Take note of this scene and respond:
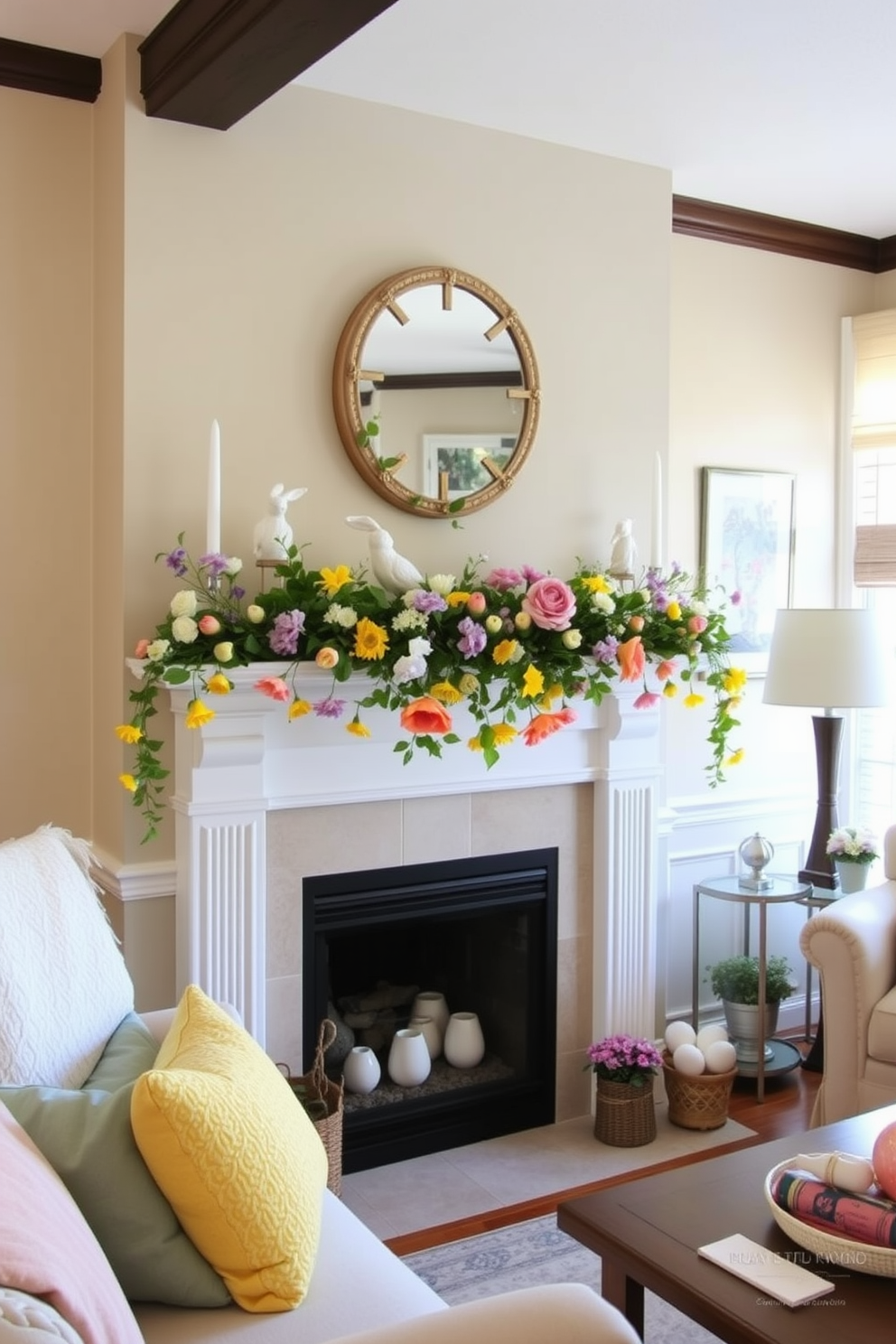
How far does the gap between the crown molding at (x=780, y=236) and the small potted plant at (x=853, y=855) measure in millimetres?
1956

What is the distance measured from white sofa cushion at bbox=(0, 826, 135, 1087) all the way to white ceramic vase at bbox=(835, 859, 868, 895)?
2421 millimetres

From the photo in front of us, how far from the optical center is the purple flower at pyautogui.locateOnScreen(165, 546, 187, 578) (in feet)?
8.89

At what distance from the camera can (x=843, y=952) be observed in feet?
10.1

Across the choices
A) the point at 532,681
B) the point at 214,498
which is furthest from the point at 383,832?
the point at 214,498

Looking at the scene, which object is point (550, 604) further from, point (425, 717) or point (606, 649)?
point (425, 717)

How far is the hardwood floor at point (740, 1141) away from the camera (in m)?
2.80

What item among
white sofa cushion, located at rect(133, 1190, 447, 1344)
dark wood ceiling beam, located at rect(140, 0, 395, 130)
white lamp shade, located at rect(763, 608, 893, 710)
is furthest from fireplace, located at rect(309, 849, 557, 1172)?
dark wood ceiling beam, located at rect(140, 0, 395, 130)

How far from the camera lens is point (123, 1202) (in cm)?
154

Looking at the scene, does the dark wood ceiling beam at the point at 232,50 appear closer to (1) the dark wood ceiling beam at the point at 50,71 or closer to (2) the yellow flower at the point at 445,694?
(1) the dark wood ceiling beam at the point at 50,71

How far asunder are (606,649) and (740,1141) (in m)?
1.41

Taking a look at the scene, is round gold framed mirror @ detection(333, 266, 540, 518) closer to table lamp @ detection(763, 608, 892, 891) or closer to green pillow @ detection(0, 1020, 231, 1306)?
table lamp @ detection(763, 608, 892, 891)

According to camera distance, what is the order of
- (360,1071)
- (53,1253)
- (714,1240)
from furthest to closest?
1. (360,1071)
2. (714,1240)
3. (53,1253)

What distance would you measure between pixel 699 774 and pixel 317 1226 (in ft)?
8.41

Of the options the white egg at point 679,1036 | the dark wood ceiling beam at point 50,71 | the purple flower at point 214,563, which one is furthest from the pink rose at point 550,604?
the dark wood ceiling beam at point 50,71
